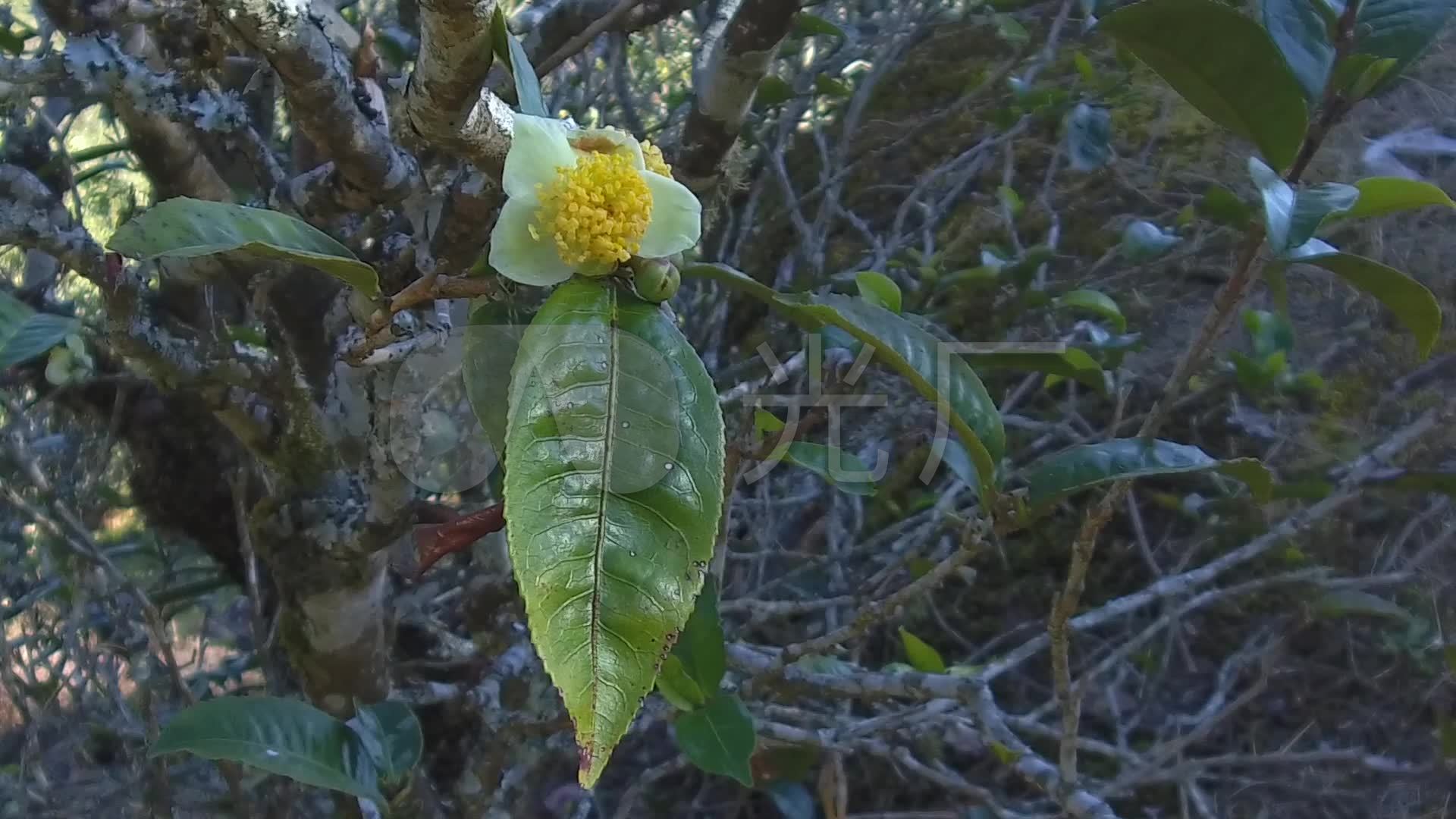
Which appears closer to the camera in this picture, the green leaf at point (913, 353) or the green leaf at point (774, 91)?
the green leaf at point (913, 353)

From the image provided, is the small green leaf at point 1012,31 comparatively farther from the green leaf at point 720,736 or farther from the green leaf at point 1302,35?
the green leaf at point 720,736

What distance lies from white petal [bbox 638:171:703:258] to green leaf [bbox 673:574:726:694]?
328mm

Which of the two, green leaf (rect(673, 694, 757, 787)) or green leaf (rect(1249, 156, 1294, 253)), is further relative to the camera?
green leaf (rect(673, 694, 757, 787))

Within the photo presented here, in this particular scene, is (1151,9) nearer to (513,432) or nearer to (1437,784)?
(513,432)

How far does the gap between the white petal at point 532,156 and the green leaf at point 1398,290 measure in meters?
0.39

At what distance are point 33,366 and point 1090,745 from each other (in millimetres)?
1195

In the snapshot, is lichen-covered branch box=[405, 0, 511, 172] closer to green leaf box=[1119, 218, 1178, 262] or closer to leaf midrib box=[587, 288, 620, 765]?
leaf midrib box=[587, 288, 620, 765]

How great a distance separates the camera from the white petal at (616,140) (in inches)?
15.8

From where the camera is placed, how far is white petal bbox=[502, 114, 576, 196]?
0.37 metres

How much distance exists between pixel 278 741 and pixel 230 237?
45 centimetres

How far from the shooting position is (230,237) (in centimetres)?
37

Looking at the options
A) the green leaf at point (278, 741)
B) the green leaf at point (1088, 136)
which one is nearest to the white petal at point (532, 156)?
the green leaf at point (278, 741)

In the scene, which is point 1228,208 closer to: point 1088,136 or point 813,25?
point 1088,136

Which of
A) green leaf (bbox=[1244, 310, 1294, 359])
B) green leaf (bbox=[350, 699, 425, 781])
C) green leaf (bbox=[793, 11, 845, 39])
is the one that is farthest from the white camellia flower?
green leaf (bbox=[1244, 310, 1294, 359])
